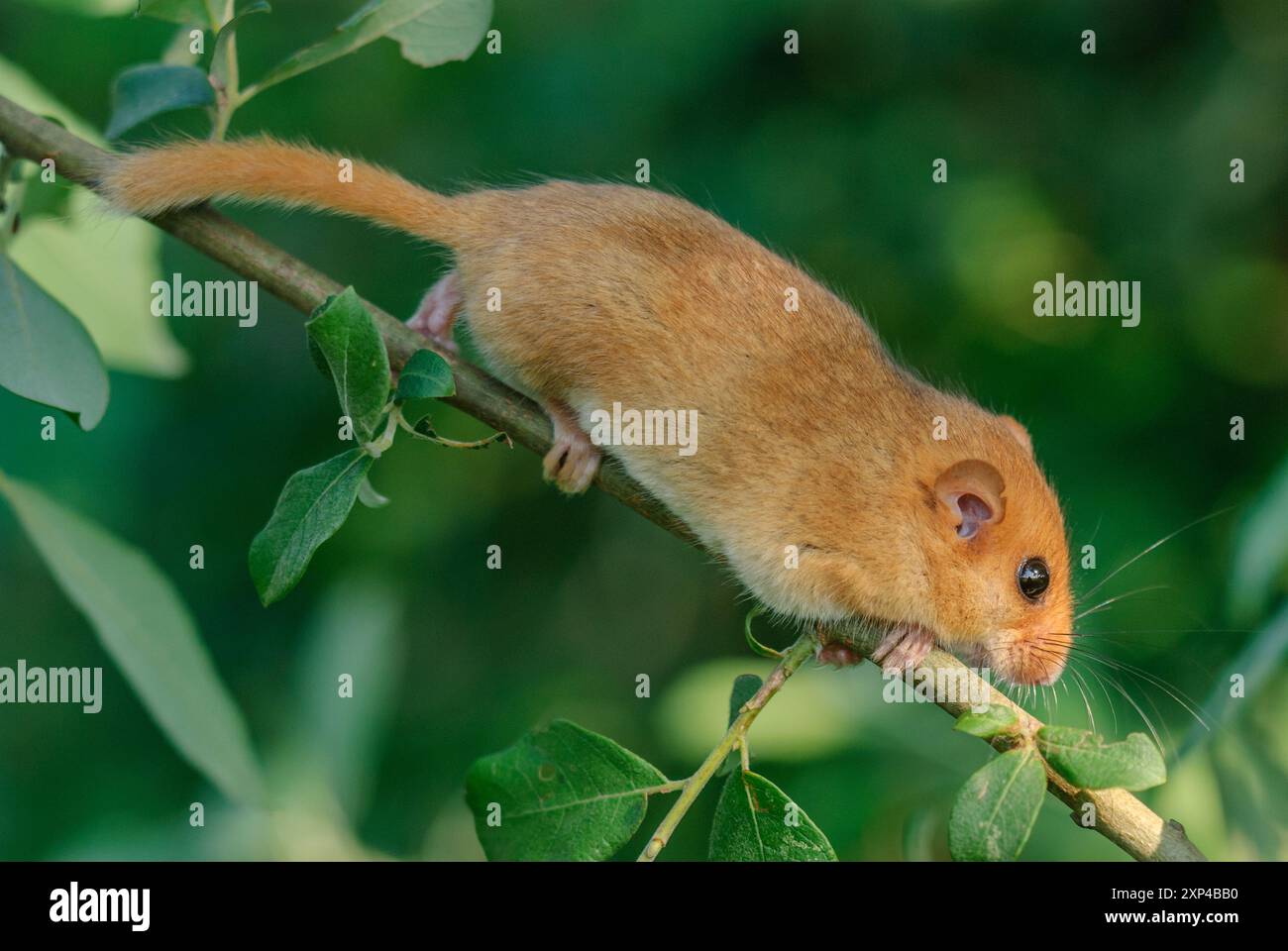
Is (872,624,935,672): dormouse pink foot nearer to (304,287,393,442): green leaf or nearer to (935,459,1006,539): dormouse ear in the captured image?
(935,459,1006,539): dormouse ear

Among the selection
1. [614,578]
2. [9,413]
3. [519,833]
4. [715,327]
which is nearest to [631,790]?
[519,833]

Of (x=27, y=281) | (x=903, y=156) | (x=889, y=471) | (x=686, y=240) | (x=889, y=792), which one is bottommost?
(x=889, y=792)

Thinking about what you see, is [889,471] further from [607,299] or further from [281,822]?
[281,822]

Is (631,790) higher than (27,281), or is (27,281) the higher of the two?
(27,281)

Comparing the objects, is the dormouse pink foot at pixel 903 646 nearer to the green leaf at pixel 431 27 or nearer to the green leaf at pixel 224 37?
the green leaf at pixel 431 27

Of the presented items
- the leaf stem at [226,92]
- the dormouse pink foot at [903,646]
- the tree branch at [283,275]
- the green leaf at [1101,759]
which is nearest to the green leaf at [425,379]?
the tree branch at [283,275]

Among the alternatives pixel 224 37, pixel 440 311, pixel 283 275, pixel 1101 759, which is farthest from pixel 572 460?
pixel 1101 759
